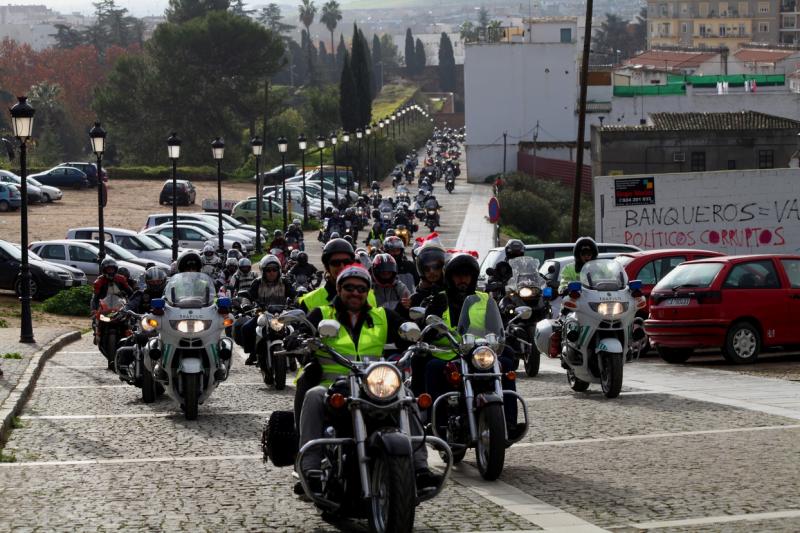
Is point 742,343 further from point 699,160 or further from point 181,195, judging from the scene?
point 699,160

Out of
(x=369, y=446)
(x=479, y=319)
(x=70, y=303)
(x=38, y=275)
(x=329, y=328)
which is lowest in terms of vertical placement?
(x=70, y=303)

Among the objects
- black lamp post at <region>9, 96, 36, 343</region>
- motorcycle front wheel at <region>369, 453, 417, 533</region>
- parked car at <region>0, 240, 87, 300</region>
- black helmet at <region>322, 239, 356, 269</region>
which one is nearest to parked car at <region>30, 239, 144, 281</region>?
parked car at <region>0, 240, 87, 300</region>

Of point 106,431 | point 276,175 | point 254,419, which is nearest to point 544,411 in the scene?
point 254,419

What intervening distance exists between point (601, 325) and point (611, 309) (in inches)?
7.9

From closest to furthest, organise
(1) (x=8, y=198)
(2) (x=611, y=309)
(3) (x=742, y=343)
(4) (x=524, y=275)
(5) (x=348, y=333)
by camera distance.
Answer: (5) (x=348, y=333) → (2) (x=611, y=309) → (4) (x=524, y=275) → (3) (x=742, y=343) → (1) (x=8, y=198)

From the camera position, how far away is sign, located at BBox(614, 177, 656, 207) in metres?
44.9

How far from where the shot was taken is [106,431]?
14.5 meters

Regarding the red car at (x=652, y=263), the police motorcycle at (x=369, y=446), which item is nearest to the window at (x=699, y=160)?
the red car at (x=652, y=263)

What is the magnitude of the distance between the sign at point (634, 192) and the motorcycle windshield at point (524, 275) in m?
25.6

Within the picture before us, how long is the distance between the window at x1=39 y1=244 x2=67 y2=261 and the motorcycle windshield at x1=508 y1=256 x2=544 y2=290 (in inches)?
901

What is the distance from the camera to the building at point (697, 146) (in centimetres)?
8312

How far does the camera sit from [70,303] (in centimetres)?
Result: 3550

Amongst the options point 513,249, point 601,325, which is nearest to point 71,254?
point 513,249

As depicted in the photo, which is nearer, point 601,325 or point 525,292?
point 601,325
